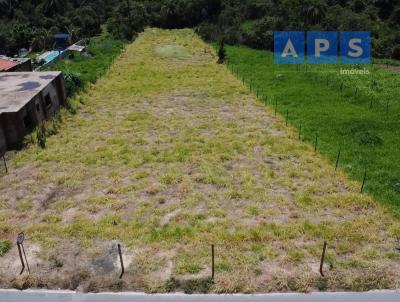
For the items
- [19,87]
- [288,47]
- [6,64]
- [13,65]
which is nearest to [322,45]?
[288,47]

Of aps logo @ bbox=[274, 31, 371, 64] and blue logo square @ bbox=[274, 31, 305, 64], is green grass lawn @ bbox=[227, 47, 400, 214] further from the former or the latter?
aps logo @ bbox=[274, 31, 371, 64]

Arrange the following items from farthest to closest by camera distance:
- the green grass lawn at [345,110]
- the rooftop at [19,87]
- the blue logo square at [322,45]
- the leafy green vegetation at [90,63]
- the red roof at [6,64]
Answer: the blue logo square at [322,45] → the leafy green vegetation at [90,63] → the red roof at [6,64] → the rooftop at [19,87] → the green grass lawn at [345,110]

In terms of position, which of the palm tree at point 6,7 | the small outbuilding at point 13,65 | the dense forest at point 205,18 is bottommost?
the small outbuilding at point 13,65

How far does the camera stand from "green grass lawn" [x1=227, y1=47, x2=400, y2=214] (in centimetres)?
1916

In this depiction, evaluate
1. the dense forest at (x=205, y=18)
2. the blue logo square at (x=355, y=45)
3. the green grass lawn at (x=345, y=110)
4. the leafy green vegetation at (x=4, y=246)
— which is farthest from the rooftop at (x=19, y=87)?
the dense forest at (x=205, y=18)

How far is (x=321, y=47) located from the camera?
158 feet

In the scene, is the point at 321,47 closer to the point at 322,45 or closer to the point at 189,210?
the point at 322,45

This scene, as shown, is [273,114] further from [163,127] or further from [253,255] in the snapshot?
[253,255]

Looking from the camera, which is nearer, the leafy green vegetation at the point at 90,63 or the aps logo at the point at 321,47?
the leafy green vegetation at the point at 90,63

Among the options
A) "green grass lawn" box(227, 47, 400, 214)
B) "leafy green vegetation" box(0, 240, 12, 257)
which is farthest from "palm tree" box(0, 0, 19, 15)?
"leafy green vegetation" box(0, 240, 12, 257)

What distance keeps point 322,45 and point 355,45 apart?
3.75 meters

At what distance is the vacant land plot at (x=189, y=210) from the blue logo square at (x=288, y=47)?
19501 mm

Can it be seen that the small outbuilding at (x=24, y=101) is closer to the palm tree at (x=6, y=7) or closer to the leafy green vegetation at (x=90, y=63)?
the leafy green vegetation at (x=90, y=63)

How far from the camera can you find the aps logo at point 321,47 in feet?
144
